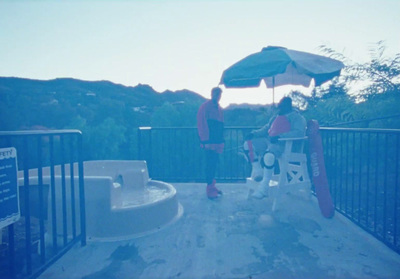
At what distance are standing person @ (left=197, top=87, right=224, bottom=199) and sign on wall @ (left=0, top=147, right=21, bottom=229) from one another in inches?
103

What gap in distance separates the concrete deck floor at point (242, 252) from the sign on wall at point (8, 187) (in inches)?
28.1

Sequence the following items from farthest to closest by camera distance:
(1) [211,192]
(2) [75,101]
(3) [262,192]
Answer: (2) [75,101]
(1) [211,192]
(3) [262,192]

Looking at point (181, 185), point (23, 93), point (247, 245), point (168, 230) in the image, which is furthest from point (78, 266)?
point (23, 93)

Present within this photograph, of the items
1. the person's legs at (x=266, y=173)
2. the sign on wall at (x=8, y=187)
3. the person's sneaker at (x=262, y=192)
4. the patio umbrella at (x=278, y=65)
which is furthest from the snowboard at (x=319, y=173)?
the sign on wall at (x=8, y=187)

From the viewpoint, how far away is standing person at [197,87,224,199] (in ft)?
13.2

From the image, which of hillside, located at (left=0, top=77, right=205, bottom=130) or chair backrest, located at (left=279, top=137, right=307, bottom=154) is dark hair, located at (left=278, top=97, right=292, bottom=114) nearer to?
chair backrest, located at (left=279, top=137, right=307, bottom=154)

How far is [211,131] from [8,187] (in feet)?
9.16

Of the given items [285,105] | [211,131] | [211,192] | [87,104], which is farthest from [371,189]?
Answer: [87,104]

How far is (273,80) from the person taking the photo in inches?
194

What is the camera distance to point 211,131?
408 centimetres

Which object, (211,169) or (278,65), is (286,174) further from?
(278,65)

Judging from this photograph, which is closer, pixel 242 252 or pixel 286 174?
pixel 242 252

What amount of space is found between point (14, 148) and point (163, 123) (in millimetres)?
18662

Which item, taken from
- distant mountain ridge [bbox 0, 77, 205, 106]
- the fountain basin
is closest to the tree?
the fountain basin
